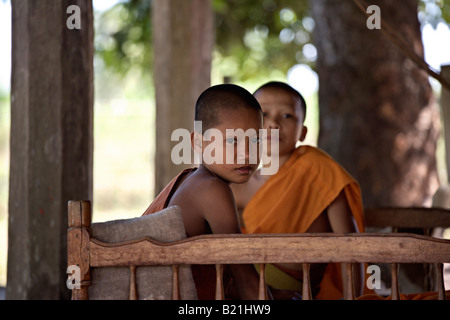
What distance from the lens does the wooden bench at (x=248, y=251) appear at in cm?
145

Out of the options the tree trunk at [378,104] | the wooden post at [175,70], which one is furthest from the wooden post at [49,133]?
the tree trunk at [378,104]

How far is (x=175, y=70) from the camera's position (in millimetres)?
4676

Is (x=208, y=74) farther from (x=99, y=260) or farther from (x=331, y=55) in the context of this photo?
(x=99, y=260)

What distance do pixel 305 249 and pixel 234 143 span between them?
488 mm

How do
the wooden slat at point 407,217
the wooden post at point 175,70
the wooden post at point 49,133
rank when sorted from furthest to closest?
1. the wooden post at point 175,70
2. the wooden slat at point 407,217
3. the wooden post at point 49,133

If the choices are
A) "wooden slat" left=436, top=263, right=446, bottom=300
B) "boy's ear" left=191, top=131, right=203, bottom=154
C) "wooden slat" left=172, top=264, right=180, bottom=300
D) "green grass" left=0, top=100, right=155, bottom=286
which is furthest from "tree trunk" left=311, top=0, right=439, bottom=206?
"green grass" left=0, top=100, right=155, bottom=286

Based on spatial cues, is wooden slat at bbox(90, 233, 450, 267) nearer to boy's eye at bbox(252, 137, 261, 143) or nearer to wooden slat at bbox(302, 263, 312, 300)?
wooden slat at bbox(302, 263, 312, 300)

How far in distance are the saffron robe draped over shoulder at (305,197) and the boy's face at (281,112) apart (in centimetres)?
11

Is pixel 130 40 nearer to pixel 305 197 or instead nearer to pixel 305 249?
pixel 305 197

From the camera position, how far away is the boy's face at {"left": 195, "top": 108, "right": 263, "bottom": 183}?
1.85 m

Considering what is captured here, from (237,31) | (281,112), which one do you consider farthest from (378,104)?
(237,31)

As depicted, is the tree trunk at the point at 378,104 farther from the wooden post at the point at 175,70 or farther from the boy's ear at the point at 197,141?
the boy's ear at the point at 197,141

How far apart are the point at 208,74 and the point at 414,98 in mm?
1814
